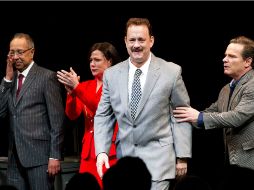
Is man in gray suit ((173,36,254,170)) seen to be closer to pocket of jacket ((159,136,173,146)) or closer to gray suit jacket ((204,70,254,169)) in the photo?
gray suit jacket ((204,70,254,169))

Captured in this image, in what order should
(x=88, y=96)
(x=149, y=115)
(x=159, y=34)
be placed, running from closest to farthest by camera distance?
(x=149, y=115)
(x=88, y=96)
(x=159, y=34)

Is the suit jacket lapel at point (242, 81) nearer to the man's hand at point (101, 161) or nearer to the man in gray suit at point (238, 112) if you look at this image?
the man in gray suit at point (238, 112)

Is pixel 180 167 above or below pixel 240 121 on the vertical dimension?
below

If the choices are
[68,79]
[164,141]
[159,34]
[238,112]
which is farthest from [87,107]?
[159,34]

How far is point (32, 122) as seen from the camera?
14.8 ft

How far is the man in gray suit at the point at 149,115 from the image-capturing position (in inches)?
151

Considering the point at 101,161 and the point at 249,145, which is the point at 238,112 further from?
the point at 101,161

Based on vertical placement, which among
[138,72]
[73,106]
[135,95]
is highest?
[138,72]

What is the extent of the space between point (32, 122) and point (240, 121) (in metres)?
1.41

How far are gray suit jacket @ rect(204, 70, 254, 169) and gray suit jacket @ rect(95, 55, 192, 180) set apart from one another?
0.31 meters

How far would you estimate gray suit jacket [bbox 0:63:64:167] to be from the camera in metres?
4.50

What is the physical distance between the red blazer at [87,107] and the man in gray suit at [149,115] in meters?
0.43

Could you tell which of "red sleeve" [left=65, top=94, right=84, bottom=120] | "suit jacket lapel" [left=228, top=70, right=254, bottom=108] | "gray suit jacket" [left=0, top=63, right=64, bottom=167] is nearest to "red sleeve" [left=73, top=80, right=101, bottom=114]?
"red sleeve" [left=65, top=94, right=84, bottom=120]

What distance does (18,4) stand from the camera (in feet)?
18.9
